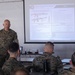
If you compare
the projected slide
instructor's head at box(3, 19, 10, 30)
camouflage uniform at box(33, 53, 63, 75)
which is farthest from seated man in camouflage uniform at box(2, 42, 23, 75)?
the projected slide

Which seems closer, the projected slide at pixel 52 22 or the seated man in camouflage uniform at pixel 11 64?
the seated man in camouflage uniform at pixel 11 64

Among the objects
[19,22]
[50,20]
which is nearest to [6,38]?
[19,22]

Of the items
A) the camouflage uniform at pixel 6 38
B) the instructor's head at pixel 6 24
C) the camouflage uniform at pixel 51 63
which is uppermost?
the instructor's head at pixel 6 24

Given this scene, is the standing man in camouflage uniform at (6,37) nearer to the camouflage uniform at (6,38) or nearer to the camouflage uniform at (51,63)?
the camouflage uniform at (6,38)

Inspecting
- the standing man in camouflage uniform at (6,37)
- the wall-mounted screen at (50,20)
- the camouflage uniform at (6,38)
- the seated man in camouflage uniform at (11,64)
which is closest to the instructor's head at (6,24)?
the standing man in camouflage uniform at (6,37)

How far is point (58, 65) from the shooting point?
3699 millimetres

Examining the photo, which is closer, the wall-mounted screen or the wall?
the wall-mounted screen

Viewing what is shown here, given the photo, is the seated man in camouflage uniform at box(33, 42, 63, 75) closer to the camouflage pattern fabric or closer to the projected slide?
the camouflage pattern fabric

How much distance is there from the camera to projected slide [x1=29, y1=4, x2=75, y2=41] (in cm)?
656

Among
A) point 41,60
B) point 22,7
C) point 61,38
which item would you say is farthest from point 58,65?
point 22,7

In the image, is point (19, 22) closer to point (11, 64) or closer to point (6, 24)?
point (6, 24)

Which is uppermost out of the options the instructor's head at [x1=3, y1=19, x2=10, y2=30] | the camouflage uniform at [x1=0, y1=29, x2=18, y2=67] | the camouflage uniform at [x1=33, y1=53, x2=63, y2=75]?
the instructor's head at [x1=3, y1=19, x2=10, y2=30]

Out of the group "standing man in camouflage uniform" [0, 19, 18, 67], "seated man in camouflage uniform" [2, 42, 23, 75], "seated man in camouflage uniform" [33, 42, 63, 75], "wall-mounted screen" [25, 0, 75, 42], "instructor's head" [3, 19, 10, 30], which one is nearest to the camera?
"seated man in camouflage uniform" [2, 42, 23, 75]

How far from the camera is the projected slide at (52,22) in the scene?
6.56 metres
